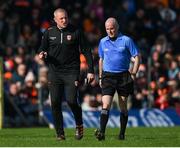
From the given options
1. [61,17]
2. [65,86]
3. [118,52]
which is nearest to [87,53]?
[118,52]

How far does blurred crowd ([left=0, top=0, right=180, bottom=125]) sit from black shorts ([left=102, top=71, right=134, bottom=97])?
9067mm

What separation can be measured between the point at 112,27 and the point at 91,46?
12.5m

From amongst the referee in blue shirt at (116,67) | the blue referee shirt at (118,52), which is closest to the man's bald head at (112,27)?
the referee in blue shirt at (116,67)

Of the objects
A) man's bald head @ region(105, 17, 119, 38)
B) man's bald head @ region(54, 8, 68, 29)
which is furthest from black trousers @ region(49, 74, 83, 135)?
man's bald head @ region(105, 17, 119, 38)

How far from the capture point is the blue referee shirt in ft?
54.0

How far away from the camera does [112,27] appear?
1630 cm

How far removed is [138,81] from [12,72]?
408cm

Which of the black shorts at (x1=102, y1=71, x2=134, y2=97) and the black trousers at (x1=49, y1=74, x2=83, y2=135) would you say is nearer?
the black trousers at (x1=49, y1=74, x2=83, y2=135)

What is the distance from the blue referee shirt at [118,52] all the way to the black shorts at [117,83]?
0.10m

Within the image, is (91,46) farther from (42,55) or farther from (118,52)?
(42,55)

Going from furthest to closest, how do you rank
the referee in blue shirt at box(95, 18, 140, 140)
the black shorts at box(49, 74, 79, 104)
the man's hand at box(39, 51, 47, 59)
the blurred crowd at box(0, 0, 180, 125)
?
the blurred crowd at box(0, 0, 180, 125), the referee in blue shirt at box(95, 18, 140, 140), the black shorts at box(49, 74, 79, 104), the man's hand at box(39, 51, 47, 59)

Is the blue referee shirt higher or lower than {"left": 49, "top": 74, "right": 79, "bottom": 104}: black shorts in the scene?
higher

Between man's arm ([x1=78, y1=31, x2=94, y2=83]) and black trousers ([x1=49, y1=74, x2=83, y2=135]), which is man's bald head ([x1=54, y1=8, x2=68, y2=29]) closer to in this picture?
man's arm ([x1=78, y1=31, x2=94, y2=83])

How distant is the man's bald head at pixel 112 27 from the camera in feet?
53.3
